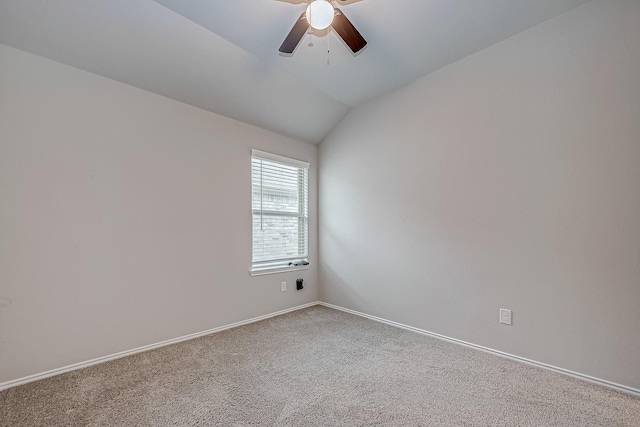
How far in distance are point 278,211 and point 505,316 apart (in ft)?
8.49

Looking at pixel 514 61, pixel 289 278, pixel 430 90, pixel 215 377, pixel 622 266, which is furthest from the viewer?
pixel 289 278

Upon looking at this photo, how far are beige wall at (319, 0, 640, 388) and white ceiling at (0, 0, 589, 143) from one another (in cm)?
31

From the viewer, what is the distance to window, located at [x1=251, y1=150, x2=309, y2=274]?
11.3 feet

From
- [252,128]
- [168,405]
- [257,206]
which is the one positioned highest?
[252,128]

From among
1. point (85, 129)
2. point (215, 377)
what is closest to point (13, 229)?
point (85, 129)

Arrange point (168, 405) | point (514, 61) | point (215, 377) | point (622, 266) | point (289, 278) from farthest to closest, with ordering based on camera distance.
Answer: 1. point (289, 278)
2. point (514, 61)
3. point (215, 377)
4. point (622, 266)
5. point (168, 405)

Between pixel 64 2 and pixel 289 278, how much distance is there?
3.14 m

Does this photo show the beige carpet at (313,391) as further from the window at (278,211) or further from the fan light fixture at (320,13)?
the fan light fixture at (320,13)

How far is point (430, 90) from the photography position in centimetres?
296

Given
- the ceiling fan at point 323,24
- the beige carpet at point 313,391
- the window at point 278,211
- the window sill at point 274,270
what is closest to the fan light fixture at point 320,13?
the ceiling fan at point 323,24

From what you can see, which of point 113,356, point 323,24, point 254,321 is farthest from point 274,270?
point 323,24

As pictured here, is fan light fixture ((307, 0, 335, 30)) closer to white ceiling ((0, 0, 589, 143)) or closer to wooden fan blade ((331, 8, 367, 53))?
wooden fan blade ((331, 8, 367, 53))

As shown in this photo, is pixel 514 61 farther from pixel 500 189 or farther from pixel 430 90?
pixel 500 189

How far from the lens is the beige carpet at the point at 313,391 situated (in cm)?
168
